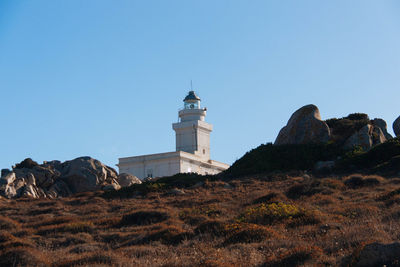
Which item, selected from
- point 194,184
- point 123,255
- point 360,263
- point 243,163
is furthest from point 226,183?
point 360,263

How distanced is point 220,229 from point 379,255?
5704 mm

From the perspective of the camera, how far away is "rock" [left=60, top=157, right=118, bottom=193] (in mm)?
35281

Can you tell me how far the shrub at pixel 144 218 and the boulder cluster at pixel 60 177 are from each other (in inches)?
595

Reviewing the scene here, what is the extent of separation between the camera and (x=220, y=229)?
541 inches

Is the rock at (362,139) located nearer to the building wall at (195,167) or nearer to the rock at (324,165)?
the rock at (324,165)

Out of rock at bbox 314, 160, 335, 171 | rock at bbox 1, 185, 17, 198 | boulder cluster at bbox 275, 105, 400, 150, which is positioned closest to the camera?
rock at bbox 314, 160, 335, 171

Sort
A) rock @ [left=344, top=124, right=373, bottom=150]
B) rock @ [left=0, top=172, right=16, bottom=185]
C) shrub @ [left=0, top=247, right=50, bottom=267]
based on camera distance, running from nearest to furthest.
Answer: shrub @ [left=0, top=247, right=50, bottom=267] < rock @ [left=344, top=124, right=373, bottom=150] < rock @ [left=0, top=172, right=16, bottom=185]

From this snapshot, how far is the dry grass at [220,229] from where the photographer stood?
10.4 meters

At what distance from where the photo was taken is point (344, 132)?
108 feet

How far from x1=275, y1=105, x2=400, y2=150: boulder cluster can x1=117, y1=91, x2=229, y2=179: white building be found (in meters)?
20.0

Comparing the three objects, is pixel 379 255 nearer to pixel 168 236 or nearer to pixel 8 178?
pixel 168 236

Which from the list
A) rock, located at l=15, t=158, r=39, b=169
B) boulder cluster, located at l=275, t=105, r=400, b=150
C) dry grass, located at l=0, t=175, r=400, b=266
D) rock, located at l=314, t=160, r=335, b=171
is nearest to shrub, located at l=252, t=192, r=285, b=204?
dry grass, located at l=0, t=175, r=400, b=266

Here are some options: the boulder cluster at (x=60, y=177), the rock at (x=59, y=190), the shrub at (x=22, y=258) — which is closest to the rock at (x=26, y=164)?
the boulder cluster at (x=60, y=177)

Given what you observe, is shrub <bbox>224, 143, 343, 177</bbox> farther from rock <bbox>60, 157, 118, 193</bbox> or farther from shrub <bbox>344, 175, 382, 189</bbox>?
rock <bbox>60, 157, 118, 193</bbox>
